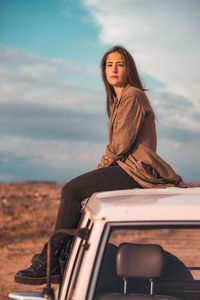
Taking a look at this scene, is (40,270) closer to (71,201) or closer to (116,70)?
(71,201)

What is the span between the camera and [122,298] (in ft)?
8.04

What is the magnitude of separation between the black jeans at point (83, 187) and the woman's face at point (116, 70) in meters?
0.80

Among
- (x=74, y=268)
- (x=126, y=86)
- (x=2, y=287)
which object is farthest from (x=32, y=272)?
(x=2, y=287)

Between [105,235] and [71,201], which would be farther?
[71,201]

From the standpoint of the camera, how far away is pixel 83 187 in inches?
125

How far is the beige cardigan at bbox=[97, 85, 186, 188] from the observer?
342 cm

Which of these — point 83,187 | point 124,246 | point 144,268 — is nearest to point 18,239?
point 83,187

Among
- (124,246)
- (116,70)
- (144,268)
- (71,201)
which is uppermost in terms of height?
(116,70)

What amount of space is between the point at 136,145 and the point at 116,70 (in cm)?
68

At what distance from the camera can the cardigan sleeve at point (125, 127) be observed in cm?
347

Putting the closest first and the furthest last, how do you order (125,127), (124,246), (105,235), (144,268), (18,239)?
(105,235), (144,268), (124,246), (125,127), (18,239)

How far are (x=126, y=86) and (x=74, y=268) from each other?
70.1 inches

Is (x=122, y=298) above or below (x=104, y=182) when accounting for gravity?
below

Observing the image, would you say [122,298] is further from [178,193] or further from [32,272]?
[32,272]
